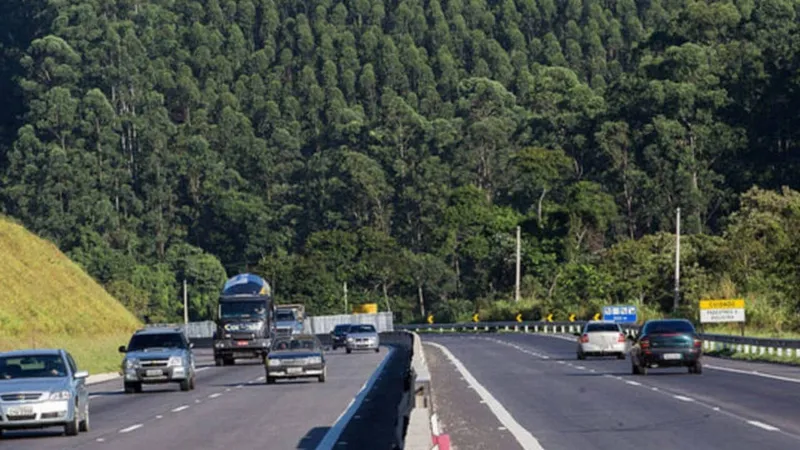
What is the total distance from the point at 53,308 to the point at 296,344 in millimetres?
32375

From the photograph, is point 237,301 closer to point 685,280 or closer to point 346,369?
point 346,369

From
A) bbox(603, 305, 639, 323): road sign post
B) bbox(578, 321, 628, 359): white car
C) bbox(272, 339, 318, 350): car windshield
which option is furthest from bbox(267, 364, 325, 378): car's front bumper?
bbox(603, 305, 639, 323): road sign post

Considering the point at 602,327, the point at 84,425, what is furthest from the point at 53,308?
the point at 84,425

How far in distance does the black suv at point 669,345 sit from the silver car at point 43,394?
18.8 metres

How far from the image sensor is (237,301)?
6775 cm

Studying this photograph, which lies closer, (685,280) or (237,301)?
(237,301)

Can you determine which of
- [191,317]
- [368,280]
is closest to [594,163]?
[368,280]

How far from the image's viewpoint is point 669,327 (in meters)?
44.8

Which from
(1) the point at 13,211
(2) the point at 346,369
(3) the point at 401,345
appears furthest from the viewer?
(1) the point at 13,211

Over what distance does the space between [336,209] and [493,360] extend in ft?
421

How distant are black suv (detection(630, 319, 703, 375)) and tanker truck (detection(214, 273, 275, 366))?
24583 mm

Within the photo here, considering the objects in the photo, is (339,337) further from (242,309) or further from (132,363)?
(132,363)

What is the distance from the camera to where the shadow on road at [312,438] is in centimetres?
2539

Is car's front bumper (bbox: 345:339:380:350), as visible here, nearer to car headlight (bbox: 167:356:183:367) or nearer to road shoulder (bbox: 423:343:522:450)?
road shoulder (bbox: 423:343:522:450)
